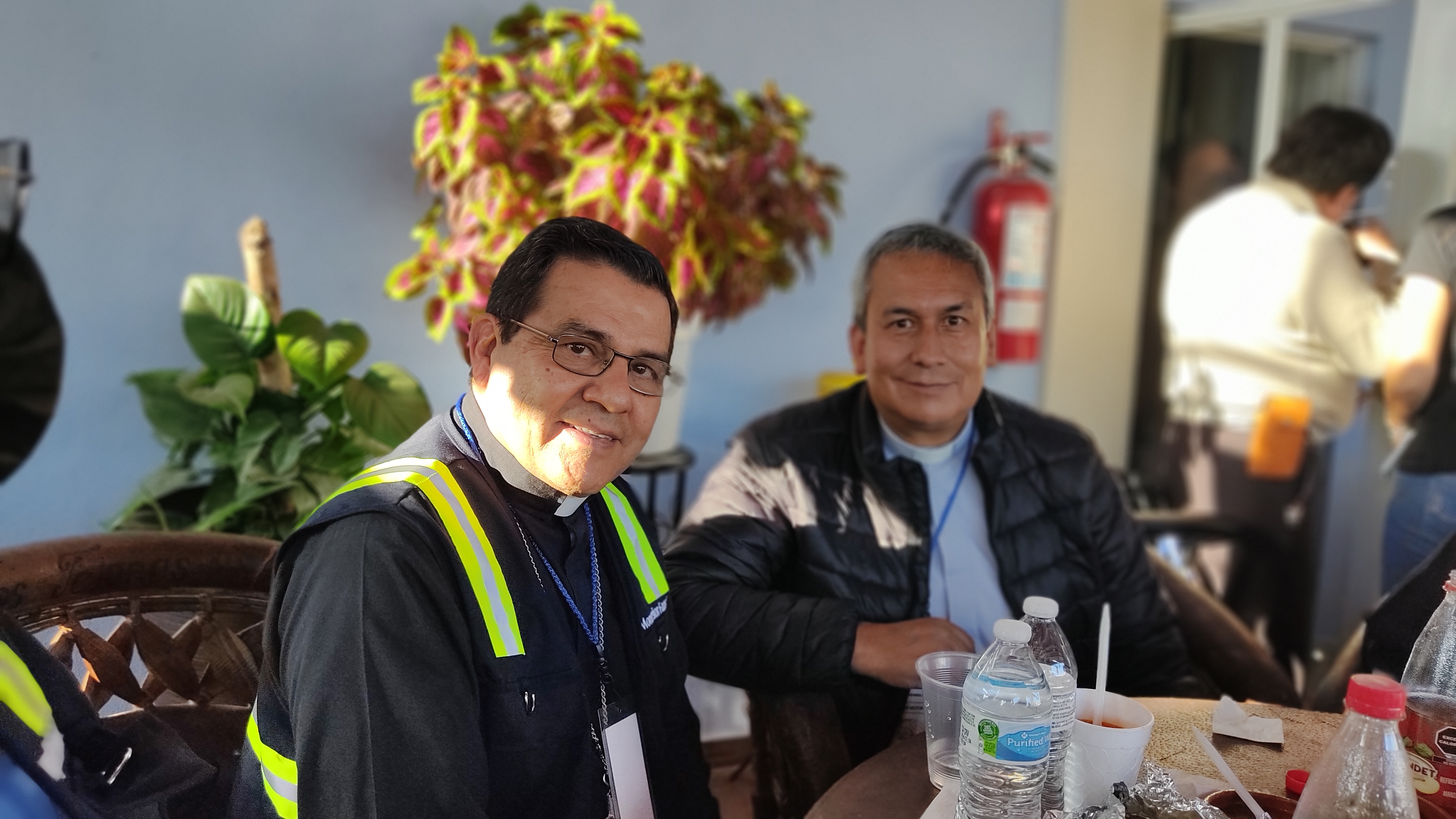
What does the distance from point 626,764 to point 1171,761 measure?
70cm

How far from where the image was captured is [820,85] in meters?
3.37

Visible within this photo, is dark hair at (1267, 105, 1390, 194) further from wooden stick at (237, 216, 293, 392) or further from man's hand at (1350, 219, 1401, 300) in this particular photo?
wooden stick at (237, 216, 293, 392)

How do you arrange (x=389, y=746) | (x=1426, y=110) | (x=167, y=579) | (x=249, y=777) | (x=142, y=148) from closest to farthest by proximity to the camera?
1. (x=389, y=746)
2. (x=249, y=777)
3. (x=167, y=579)
4. (x=142, y=148)
5. (x=1426, y=110)

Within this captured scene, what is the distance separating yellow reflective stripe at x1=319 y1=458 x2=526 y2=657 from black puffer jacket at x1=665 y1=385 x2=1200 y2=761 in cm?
52

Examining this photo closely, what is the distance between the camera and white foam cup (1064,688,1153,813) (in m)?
1.15

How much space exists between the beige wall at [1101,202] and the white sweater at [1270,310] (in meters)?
0.58

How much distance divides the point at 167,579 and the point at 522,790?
60 centimetres

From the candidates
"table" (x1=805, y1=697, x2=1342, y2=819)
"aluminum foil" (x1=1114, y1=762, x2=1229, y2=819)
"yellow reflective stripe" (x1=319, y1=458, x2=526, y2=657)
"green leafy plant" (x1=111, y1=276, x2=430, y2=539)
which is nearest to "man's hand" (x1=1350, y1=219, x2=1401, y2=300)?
"table" (x1=805, y1=697, x2=1342, y2=819)

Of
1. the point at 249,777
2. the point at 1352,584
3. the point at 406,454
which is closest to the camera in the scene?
the point at 249,777

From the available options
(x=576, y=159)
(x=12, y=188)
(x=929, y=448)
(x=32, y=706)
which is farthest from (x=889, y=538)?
(x=12, y=188)

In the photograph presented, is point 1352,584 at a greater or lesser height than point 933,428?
lesser

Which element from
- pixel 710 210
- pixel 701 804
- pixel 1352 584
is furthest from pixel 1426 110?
pixel 701 804

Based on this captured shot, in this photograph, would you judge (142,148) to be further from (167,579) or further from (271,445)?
(167,579)

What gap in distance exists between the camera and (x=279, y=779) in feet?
3.77
